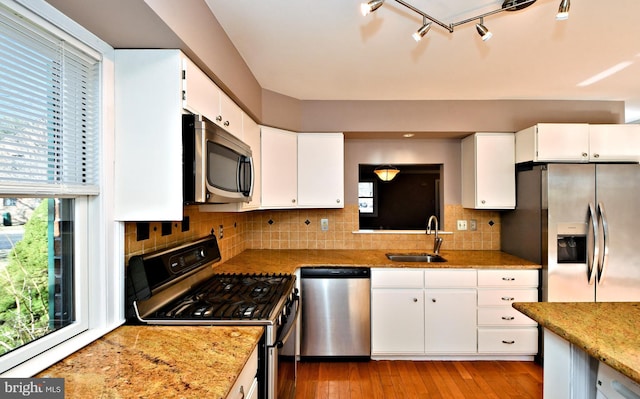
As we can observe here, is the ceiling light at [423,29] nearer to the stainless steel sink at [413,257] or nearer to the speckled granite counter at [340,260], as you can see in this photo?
the speckled granite counter at [340,260]

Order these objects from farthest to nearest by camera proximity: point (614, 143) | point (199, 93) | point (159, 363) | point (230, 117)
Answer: point (614, 143) < point (230, 117) < point (199, 93) < point (159, 363)

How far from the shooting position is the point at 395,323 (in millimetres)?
2723

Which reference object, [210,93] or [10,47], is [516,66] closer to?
[210,93]

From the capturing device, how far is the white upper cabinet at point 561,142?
2.67 metres

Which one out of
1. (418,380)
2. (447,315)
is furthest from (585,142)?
(418,380)

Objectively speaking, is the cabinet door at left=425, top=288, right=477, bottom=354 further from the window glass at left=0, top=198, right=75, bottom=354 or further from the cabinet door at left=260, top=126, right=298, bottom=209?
the window glass at left=0, top=198, right=75, bottom=354

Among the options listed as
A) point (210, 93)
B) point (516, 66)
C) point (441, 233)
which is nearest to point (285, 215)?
point (441, 233)

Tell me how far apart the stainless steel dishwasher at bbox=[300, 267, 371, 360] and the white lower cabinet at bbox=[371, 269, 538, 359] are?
0.09 m

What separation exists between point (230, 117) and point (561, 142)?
2.69 meters

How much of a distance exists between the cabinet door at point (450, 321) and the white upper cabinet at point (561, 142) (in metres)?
1.32

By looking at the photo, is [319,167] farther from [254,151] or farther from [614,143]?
[614,143]

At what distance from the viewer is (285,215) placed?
3404mm

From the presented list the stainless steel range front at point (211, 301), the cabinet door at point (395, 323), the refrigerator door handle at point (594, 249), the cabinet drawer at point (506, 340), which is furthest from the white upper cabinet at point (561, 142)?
the stainless steel range front at point (211, 301)

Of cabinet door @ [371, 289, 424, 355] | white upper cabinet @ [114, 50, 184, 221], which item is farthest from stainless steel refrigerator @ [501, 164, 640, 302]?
white upper cabinet @ [114, 50, 184, 221]
